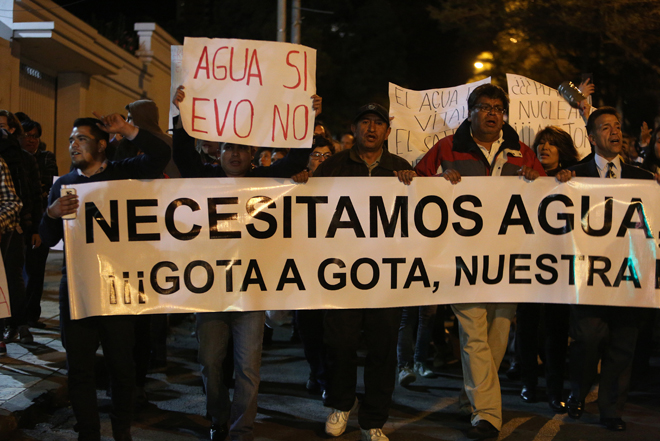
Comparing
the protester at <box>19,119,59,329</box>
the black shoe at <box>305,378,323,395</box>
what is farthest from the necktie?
the protester at <box>19,119,59,329</box>

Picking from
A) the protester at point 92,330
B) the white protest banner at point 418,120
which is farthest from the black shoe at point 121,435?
the white protest banner at point 418,120

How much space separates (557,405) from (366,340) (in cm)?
165

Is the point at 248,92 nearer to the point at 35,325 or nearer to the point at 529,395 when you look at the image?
the point at 529,395

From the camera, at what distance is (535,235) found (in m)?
5.07

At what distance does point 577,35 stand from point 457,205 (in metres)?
11.9

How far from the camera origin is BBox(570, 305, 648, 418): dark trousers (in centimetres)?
505

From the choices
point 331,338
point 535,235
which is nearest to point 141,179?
point 331,338

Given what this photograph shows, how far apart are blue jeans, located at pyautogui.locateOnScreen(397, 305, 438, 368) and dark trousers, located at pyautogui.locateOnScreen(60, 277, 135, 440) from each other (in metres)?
2.56

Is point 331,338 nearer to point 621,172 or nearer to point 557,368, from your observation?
point 557,368

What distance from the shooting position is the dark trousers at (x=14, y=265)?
640 cm

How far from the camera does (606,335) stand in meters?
5.14

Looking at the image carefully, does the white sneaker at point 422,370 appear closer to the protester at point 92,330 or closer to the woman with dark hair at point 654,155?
the woman with dark hair at point 654,155

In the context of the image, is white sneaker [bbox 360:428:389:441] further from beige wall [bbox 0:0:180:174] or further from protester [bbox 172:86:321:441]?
beige wall [bbox 0:0:180:174]

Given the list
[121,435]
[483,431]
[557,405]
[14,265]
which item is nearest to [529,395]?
[557,405]
